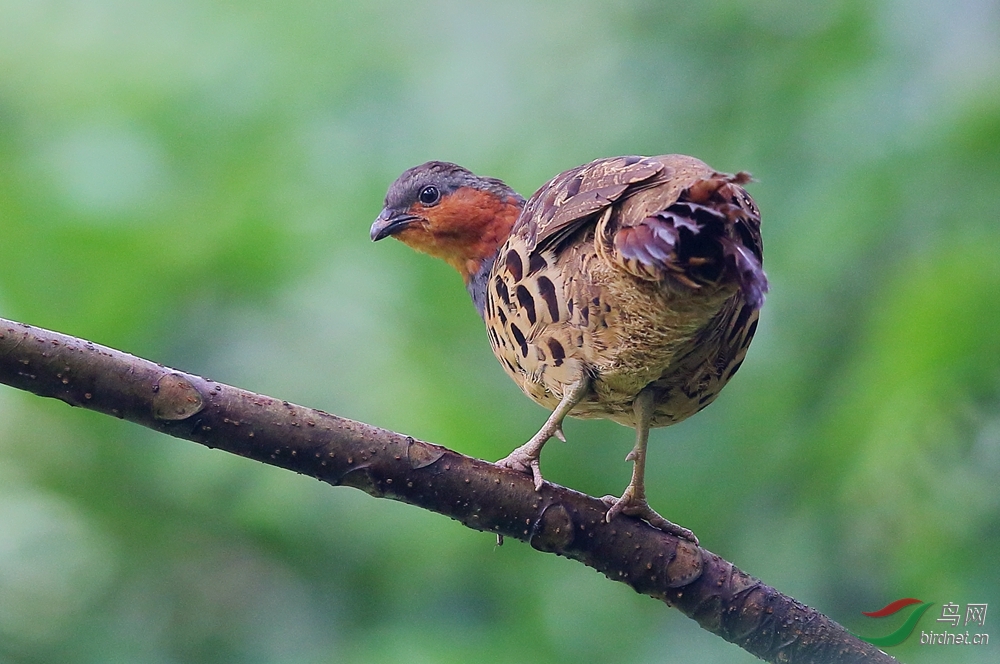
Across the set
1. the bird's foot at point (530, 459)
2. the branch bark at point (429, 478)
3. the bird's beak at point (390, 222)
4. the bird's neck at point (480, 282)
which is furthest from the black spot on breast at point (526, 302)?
the bird's beak at point (390, 222)

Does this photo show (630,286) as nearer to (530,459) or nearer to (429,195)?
(530,459)

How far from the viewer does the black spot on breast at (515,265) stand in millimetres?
2736

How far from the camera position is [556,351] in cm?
260

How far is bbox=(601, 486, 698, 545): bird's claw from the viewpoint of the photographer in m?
2.46

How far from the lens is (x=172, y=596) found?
11.1 ft

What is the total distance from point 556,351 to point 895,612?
4.24 feet

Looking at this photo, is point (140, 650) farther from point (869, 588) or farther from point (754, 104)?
point (754, 104)

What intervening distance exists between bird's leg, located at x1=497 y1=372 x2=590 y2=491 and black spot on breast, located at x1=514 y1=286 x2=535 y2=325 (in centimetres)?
22

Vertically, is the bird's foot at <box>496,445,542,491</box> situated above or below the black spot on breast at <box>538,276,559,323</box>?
below

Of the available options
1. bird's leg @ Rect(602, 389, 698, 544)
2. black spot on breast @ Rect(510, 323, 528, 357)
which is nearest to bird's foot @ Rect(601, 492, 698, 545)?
bird's leg @ Rect(602, 389, 698, 544)

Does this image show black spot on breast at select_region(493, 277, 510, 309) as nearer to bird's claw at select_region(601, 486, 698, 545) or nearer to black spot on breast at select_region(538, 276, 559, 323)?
black spot on breast at select_region(538, 276, 559, 323)

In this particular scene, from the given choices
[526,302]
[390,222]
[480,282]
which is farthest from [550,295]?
[390,222]

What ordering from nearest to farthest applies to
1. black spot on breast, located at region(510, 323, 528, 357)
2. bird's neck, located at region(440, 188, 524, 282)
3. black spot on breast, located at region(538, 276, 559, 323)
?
black spot on breast, located at region(538, 276, 559, 323) < black spot on breast, located at region(510, 323, 528, 357) < bird's neck, located at region(440, 188, 524, 282)

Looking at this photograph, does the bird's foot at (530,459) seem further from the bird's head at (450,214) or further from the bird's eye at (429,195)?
the bird's eye at (429,195)
